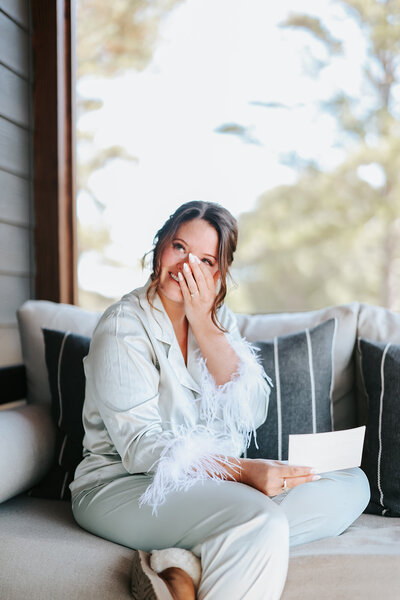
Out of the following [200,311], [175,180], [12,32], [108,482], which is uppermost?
[12,32]

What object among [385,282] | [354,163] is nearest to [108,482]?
[385,282]

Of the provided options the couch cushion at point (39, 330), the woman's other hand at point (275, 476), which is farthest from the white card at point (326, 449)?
the couch cushion at point (39, 330)

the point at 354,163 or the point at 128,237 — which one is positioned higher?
the point at 354,163

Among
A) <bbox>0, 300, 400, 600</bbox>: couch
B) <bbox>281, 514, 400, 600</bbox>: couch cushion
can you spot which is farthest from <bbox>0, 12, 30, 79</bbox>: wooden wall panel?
<bbox>281, 514, 400, 600</bbox>: couch cushion

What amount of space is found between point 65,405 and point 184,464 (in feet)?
1.88

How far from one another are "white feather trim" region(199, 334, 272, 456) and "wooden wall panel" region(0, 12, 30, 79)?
1377 mm

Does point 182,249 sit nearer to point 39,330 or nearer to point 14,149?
point 39,330

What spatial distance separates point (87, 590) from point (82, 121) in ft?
6.58

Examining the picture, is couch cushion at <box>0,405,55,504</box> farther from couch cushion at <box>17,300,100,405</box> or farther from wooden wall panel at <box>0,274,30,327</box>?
wooden wall panel at <box>0,274,30,327</box>

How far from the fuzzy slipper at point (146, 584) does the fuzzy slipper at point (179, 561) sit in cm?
2

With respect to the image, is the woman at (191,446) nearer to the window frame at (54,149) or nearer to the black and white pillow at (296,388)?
the black and white pillow at (296,388)

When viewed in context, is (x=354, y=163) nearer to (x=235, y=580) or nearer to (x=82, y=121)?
(x=82, y=121)

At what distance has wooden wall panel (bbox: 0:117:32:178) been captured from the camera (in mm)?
2119

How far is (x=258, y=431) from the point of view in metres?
1.65
